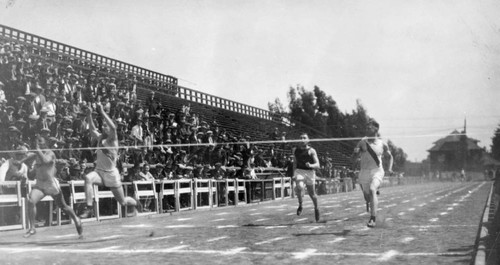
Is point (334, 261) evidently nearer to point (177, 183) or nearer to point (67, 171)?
point (67, 171)

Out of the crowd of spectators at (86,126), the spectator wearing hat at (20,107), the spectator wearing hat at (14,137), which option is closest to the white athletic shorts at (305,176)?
the crowd of spectators at (86,126)

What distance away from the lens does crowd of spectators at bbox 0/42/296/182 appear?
14281 millimetres

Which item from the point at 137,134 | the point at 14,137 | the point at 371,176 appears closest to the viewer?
the point at 371,176

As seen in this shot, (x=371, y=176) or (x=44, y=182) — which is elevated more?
(x=44, y=182)

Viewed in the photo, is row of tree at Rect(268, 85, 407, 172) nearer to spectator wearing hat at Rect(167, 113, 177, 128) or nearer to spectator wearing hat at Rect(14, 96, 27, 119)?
spectator wearing hat at Rect(167, 113, 177, 128)

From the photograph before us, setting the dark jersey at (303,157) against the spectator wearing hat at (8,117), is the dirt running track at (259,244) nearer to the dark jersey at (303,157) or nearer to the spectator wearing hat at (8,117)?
the dark jersey at (303,157)

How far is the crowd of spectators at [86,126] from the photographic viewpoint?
46.9 feet

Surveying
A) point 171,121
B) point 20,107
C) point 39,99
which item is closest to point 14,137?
point 20,107

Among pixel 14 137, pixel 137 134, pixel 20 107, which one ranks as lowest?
pixel 14 137

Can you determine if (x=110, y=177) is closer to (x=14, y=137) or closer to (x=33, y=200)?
(x=33, y=200)

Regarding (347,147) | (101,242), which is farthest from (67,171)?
(347,147)

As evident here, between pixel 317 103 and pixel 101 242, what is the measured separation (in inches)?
950

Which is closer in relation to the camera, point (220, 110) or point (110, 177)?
point (110, 177)

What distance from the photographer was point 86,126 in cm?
1570
